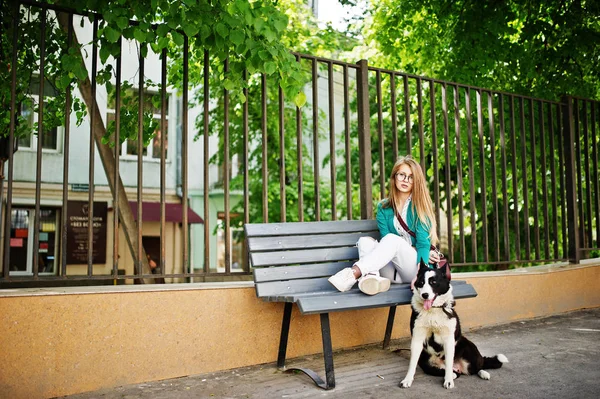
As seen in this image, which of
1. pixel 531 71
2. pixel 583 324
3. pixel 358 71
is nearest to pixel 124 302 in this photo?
pixel 358 71

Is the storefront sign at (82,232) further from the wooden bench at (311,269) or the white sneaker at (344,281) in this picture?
the white sneaker at (344,281)

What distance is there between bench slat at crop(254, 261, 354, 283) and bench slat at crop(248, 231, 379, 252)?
175 mm

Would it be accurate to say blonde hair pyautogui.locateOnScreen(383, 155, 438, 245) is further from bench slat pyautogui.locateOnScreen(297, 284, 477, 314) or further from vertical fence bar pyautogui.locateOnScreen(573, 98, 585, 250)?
vertical fence bar pyautogui.locateOnScreen(573, 98, 585, 250)

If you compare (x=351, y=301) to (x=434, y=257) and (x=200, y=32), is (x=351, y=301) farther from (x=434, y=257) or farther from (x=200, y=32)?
(x=200, y=32)

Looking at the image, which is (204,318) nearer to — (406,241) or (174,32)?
(406,241)

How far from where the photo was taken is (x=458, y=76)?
8836 mm

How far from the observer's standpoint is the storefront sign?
A: 15.7m

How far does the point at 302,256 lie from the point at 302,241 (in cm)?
14

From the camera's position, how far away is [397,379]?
3990 millimetres

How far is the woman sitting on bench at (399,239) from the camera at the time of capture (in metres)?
4.13

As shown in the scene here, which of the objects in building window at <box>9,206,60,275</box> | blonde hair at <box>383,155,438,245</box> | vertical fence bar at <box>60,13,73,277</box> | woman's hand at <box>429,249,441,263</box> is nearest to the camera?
vertical fence bar at <box>60,13,73,277</box>

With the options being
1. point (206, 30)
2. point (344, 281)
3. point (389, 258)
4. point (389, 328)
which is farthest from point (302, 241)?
point (206, 30)

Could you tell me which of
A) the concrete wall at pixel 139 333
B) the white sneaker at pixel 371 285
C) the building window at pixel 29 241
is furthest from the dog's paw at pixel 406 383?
the building window at pixel 29 241

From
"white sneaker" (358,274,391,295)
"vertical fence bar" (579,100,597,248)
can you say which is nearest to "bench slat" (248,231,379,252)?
"white sneaker" (358,274,391,295)
